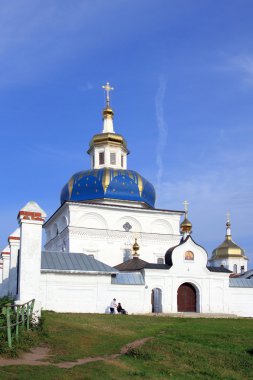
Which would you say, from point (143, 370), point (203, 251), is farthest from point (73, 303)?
point (143, 370)

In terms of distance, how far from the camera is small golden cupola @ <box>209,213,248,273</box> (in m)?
47.1

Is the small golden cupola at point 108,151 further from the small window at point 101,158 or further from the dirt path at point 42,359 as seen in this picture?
the dirt path at point 42,359

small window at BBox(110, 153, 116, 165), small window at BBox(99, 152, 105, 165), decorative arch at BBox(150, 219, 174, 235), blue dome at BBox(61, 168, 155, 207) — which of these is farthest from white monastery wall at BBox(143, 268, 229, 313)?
small window at BBox(99, 152, 105, 165)

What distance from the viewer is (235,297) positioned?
25516mm

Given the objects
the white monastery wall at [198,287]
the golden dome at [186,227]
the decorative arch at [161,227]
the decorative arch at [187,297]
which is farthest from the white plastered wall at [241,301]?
the decorative arch at [161,227]

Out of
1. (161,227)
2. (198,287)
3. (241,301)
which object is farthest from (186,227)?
(241,301)

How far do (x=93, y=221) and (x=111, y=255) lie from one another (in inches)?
85.1

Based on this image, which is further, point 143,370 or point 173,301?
point 173,301

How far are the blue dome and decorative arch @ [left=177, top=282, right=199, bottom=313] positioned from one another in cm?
909

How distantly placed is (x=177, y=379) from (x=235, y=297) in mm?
15635

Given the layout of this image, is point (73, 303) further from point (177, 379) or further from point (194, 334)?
point (177, 379)

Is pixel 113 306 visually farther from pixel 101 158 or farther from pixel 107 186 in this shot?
pixel 101 158

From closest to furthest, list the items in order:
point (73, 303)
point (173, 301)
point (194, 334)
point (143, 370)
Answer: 1. point (143, 370)
2. point (194, 334)
3. point (73, 303)
4. point (173, 301)

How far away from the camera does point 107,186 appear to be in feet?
107
